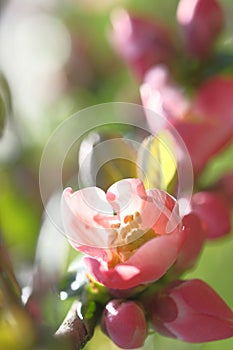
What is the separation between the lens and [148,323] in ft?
1.96

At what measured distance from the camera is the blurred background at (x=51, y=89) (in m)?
0.80

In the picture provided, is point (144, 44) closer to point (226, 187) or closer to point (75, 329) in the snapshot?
point (226, 187)

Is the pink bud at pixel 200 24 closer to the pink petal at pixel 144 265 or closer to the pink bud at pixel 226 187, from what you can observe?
the pink bud at pixel 226 187

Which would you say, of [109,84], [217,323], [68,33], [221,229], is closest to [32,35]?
[68,33]

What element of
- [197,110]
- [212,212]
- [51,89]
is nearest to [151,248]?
[212,212]

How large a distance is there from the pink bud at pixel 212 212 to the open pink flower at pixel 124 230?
0.28 ft

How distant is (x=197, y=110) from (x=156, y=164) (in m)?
0.15

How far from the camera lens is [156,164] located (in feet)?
1.96

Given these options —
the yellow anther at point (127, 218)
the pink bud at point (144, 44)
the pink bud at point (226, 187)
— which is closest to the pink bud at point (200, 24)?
the pink bud at point (144, 44)

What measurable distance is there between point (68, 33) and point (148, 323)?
2.37ft

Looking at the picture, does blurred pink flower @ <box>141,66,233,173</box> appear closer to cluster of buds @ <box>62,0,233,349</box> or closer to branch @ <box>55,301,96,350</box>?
cluster of buds @ <box>62,0,233,349</box>

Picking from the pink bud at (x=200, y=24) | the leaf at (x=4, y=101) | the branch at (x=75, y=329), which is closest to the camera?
the branch at (x=75, y=329)

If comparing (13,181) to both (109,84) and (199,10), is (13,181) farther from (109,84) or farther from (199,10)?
(199,10)

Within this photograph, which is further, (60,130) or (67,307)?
(60,130)
